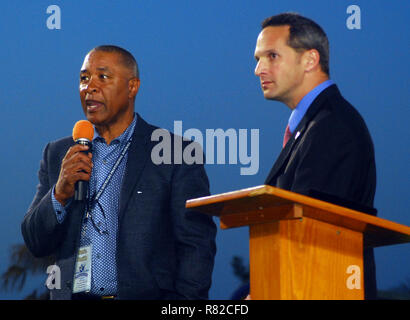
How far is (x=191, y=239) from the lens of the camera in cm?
354

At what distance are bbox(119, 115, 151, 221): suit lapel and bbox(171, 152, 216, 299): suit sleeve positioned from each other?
0.62 feet

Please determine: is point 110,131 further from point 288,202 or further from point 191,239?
point 288,202

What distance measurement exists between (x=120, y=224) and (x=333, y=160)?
1.34m

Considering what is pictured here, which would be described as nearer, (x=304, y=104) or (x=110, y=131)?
(x=304, y=104)

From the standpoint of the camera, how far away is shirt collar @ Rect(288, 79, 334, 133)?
2.92 metres

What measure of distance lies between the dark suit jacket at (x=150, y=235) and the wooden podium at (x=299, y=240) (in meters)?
1.21

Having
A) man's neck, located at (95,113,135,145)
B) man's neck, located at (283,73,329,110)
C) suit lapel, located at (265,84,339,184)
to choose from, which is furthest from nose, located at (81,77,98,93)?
suit lapel, located at (265,84,339,184)

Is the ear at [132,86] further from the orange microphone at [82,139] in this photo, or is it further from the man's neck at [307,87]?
the man's neck at [307,87]

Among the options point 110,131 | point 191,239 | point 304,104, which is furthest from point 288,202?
point 110,131

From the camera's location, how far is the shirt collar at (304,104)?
2.92 metres

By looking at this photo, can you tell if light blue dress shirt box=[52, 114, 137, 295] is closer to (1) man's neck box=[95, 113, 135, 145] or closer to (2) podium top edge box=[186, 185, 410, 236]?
(1) man's neck box=[95, 113, 135, 145]
